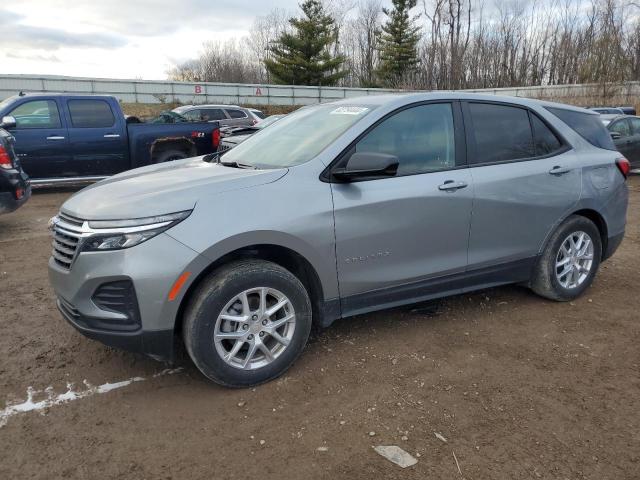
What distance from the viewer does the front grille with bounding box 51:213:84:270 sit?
299 cm

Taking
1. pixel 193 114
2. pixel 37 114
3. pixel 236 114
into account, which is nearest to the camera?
pixel 37 114

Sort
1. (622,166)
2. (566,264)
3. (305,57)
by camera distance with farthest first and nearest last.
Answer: (305,57), (622,166), (566,264)

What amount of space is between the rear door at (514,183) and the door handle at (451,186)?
14 cm

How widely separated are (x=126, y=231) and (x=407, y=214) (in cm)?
178

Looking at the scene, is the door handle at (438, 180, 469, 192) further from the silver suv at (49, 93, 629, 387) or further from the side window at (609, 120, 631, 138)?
the side window at (609, 120, 631, 138)

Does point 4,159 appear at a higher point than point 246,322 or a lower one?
higher

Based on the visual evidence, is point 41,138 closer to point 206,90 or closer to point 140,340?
point 140,340

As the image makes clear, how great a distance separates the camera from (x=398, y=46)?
4841 centimetres

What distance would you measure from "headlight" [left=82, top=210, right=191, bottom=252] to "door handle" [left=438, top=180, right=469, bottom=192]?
1.81 meters

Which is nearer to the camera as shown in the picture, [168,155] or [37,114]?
[37,114]

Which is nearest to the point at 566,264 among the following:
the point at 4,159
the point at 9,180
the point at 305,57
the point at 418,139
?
the point at 418,139

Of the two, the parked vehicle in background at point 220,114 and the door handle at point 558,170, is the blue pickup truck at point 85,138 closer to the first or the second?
the door handle at point 558,170

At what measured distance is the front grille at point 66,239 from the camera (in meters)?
2.99

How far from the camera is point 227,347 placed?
3.18 metres
